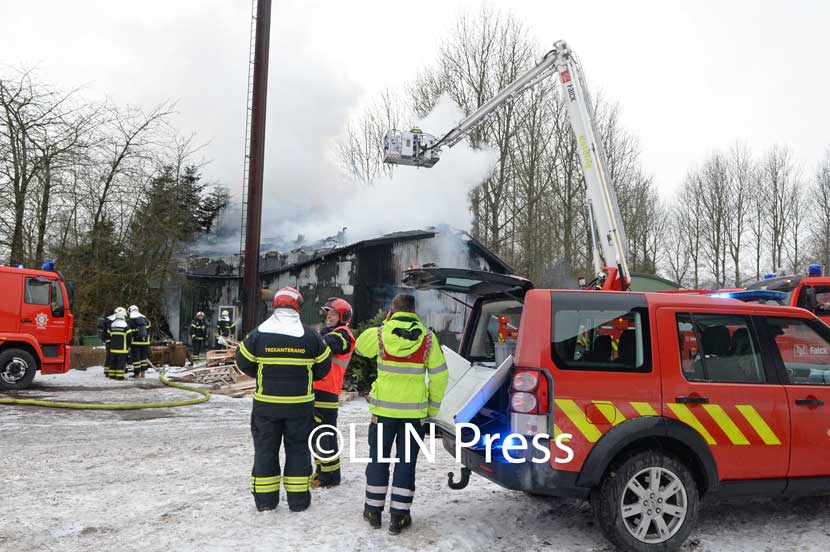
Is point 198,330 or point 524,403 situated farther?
point 198,330

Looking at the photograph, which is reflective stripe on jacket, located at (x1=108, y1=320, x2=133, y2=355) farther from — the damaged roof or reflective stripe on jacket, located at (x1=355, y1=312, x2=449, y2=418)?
reflective stripe on jacket, located at (x1=355, y1=312, x2=449, y2=418)

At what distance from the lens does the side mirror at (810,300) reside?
920 cm

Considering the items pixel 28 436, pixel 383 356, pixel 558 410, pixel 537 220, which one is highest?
pixel 537 220

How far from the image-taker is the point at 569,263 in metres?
28.9

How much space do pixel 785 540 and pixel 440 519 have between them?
8.04 feet

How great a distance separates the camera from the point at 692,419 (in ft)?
12.9

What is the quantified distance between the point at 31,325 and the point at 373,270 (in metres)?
9.29

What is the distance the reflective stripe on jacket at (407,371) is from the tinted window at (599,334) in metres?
0.98

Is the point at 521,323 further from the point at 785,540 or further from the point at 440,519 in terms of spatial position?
the point at 785,540

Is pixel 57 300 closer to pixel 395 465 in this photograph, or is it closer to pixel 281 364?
pixel 281 364

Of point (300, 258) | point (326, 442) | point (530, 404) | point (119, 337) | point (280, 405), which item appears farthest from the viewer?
point (300, 258)

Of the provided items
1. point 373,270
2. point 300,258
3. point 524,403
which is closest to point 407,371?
point 524,403

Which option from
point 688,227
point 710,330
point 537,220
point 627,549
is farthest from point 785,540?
point 688,227

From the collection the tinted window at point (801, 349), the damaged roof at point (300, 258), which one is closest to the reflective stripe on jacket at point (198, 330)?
the damaged roof at point (300, 258)
